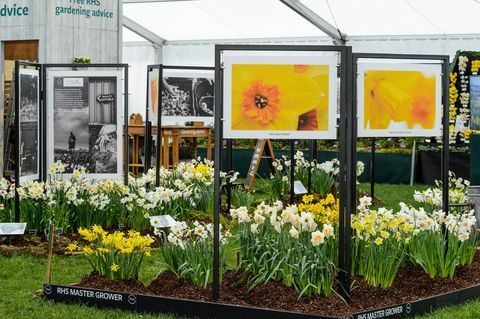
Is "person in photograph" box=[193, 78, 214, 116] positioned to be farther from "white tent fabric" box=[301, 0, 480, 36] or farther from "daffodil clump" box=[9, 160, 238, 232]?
"white tent fabric" box=[301, 0, 480, 36]

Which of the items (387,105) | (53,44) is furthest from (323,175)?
(387,105)

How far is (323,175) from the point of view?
13.2 metres

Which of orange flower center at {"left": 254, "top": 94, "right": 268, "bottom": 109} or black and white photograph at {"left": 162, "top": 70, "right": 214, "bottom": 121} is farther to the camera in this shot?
black and white photograph at {"left": 162, "top": 70, "right": 214, "bottom": 121}

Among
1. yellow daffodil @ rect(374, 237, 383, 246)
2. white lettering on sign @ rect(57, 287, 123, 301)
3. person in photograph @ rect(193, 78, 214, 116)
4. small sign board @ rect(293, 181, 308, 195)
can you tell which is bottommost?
white lettering on sign @ rect(57, 287, 123, 301)

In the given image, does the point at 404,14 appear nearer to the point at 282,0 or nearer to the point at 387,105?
the point at 282,0

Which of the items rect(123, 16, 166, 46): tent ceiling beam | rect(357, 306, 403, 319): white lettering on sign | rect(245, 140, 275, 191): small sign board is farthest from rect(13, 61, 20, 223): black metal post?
rect(123, 16, 166, 46): tent ceiling beam

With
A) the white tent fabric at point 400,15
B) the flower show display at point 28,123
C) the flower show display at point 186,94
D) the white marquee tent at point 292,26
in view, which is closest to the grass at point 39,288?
the flower show display at point 28,123

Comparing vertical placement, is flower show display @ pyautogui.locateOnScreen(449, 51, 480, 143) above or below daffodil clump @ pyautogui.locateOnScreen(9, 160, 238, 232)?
above

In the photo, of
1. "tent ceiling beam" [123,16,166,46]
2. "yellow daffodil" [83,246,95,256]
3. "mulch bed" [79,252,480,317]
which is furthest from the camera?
"tent ceiling beam" [123,16,166,46]

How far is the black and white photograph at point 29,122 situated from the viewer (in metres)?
9.20

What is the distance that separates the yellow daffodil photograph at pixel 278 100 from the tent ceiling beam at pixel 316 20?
1385cm

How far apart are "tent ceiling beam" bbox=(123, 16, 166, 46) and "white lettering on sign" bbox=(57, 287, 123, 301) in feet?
55.0

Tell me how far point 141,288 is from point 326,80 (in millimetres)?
1911

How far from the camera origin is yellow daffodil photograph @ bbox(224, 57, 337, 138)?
241 inches
